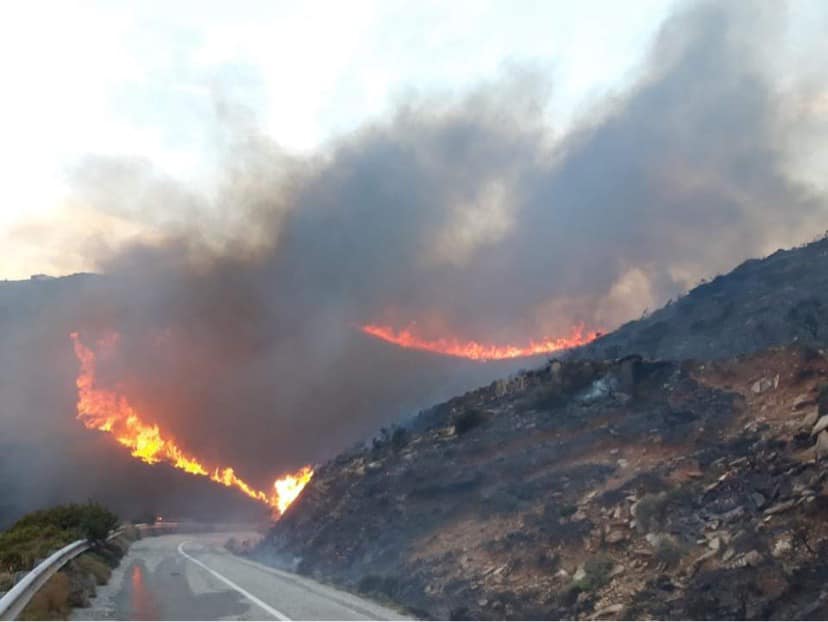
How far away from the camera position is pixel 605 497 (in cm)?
1919

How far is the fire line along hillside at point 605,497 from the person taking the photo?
13.1 m

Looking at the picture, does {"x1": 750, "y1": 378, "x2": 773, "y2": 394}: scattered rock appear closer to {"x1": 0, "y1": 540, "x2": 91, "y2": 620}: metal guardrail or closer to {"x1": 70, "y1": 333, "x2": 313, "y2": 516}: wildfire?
{"x1": 0, "y1": 540, "x2": 91, "y2": 620}: metal guardrail

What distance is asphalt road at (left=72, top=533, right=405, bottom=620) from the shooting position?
12.0 meters

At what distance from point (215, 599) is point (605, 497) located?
35.4ft

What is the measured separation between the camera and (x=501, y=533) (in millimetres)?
20359

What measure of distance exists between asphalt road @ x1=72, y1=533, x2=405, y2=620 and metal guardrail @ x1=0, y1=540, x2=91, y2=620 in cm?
92

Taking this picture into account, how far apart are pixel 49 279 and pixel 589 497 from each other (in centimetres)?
11963

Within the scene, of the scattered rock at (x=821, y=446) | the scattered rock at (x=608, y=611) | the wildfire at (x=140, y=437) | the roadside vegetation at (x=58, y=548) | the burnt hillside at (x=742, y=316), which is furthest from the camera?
the wildfire at (x=140, y=437)

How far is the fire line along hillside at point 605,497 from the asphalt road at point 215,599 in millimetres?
2392

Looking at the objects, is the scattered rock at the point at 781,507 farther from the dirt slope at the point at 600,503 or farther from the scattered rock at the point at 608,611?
the scattered rock at the point at 608,611

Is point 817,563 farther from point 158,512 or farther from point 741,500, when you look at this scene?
point 158,512

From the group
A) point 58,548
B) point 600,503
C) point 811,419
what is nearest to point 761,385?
point 811,419

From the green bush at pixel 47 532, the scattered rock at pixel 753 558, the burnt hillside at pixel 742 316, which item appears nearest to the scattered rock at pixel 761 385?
the burnt hillside at pixel 742 316

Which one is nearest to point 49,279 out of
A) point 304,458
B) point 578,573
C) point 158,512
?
point 158,512
